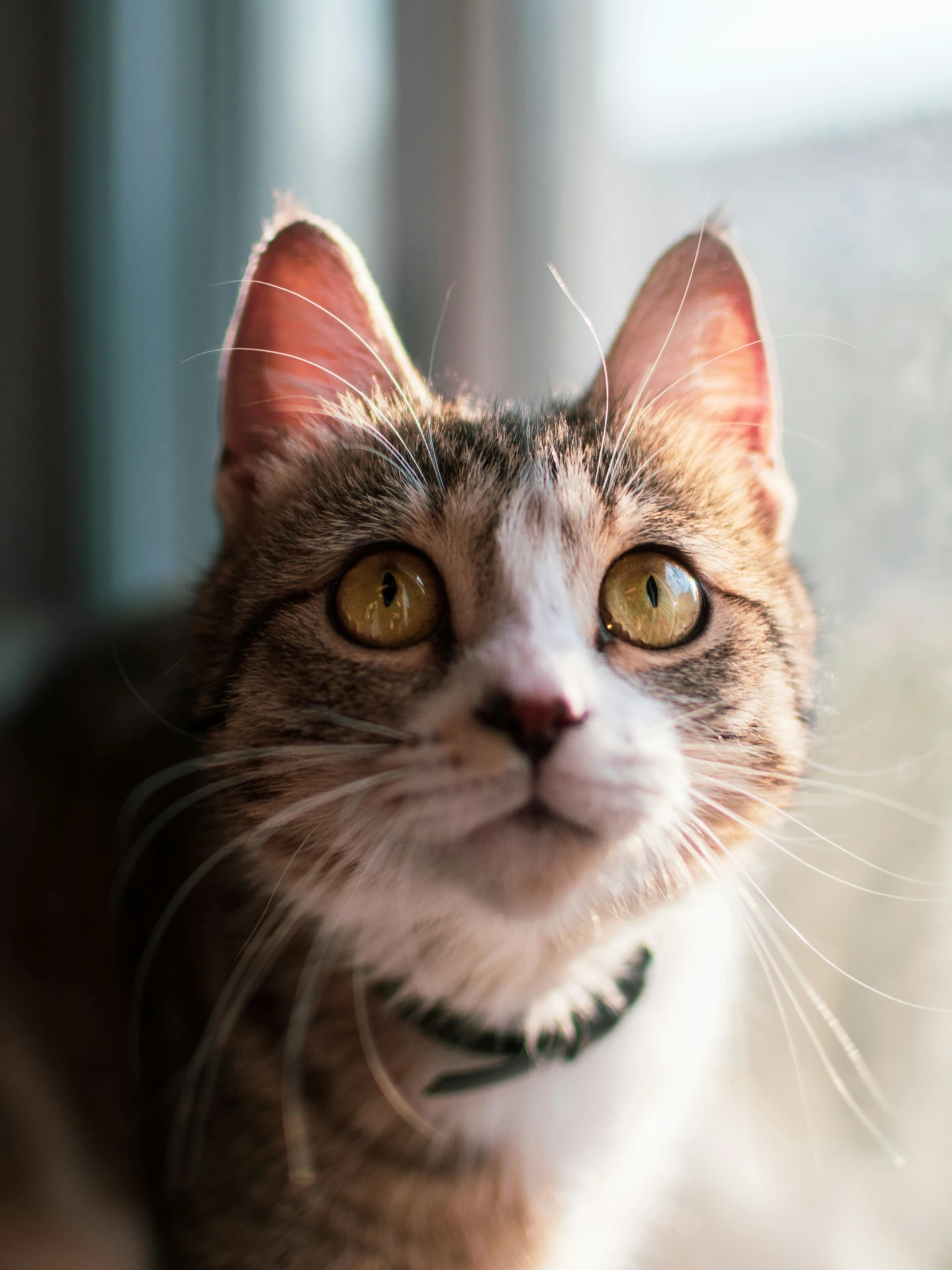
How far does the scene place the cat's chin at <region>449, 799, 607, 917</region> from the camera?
0.55m

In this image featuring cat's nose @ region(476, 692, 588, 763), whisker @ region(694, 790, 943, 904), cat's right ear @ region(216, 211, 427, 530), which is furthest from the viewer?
cat's right ear @ region(216, 211, 427, 530)

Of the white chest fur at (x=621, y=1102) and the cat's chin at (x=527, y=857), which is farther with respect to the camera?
the white chest fur at (x=621, y=1102)

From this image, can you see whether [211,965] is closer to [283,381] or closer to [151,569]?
[283,381]

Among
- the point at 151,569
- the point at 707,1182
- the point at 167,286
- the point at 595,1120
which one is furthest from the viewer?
the point at 151,569

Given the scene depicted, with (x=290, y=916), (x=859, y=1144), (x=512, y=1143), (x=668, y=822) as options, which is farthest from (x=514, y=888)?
(x=859, y=1144)

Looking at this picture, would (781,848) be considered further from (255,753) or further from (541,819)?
(255,753)

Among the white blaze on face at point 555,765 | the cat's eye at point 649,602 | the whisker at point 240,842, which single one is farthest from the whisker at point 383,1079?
the cat's eye at point 649,602

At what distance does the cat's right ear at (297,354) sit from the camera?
753 mm

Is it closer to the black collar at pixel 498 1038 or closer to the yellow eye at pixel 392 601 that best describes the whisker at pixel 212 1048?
the black collar at pixel 498 1038

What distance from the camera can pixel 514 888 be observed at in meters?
0.57

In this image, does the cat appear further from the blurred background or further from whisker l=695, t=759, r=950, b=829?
the blurred background

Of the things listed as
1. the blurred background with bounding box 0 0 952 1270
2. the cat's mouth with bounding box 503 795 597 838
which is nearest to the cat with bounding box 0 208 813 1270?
the cat's mouth with bounding box 503 795 597 838

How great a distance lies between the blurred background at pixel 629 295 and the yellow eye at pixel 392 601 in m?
0.29

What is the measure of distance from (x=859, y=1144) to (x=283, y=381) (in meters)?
0.96
